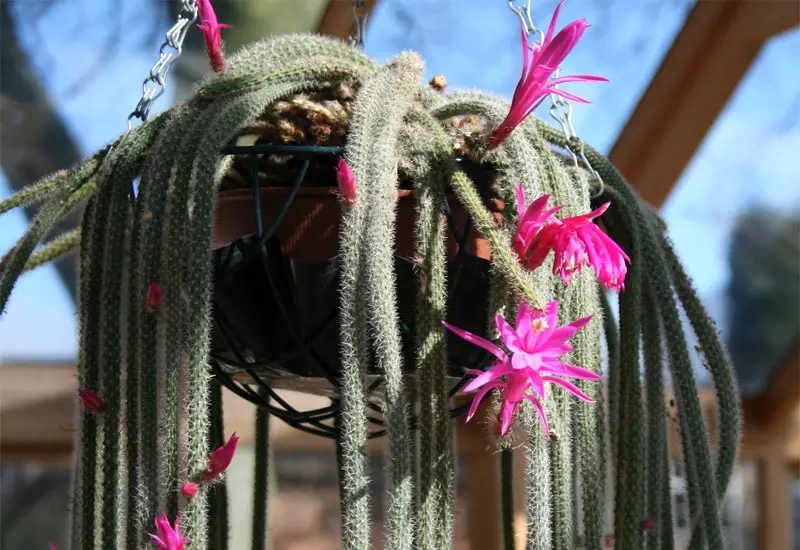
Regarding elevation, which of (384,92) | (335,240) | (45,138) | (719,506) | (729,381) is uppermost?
(45,138)

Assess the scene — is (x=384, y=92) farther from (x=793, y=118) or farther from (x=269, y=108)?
(x=793, y=118)

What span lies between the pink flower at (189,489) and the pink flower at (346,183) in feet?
0.71

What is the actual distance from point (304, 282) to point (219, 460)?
19 cm

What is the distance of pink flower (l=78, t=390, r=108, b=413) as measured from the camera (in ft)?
2.08

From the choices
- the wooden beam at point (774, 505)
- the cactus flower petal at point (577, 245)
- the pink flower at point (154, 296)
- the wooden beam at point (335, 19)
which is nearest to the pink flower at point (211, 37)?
the pink flower at point (154, 296)

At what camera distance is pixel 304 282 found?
2.23 feet

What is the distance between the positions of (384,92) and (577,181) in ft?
0.59

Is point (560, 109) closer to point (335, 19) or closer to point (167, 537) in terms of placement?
point (167, 537)

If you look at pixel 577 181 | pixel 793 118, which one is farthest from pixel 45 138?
pixel 793 118

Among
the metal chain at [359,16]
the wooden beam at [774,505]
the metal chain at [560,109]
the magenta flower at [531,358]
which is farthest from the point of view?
the wooden beam at [774,505]

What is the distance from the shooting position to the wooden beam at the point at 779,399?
2.24 metres

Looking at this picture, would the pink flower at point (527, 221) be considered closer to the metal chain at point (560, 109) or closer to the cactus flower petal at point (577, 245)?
the cactus flower petal at point (577, 245)

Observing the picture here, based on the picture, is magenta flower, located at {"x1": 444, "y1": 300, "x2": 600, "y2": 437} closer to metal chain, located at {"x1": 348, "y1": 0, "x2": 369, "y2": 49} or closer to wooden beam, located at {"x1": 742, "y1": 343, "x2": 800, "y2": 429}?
metal chain, located at {"x1": 348, "y1": 0, "x2": 369, "y2": 49}

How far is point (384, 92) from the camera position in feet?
2.20
